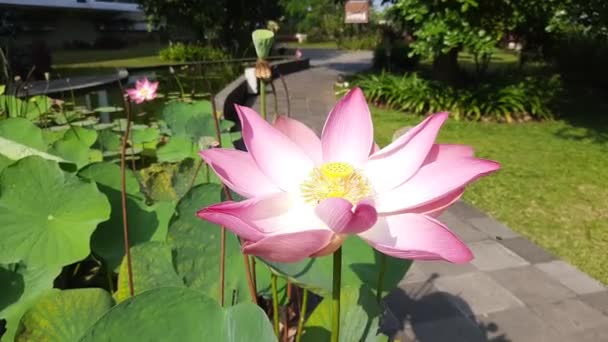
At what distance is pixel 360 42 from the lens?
69.7ft

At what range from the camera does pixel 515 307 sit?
6.42 feet

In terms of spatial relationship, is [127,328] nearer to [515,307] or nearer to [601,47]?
[515,307]

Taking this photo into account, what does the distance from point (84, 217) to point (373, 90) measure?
604 cm

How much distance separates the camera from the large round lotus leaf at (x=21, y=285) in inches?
31.9

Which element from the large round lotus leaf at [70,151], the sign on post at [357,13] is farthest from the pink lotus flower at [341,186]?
the sign on post at [357,13]

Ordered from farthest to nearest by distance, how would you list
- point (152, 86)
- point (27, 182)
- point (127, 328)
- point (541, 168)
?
point (541, 168)
point (152, 86)
point (27, 182)
point (127, 328)

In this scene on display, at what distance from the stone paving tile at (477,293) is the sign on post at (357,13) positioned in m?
15.2

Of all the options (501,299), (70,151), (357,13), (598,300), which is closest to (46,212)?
(70,151)

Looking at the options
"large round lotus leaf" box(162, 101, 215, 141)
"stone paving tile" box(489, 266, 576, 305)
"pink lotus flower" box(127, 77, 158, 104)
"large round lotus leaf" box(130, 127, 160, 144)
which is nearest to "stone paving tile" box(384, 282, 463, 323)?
"stone paving tile" box(489, 266, 576, 305)

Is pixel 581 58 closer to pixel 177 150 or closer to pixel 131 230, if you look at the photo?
pixel 177 150

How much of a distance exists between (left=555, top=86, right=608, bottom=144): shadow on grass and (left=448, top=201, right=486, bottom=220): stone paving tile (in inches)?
93.8

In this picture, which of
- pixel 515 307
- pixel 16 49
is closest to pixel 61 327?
pixel 515 307

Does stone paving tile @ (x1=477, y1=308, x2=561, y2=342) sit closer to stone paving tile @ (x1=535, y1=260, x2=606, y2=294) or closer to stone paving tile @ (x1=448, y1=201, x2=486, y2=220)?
stone paving tile @ (x1=535, y1=260, x2=606, y2=294)

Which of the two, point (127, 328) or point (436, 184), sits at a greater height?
point (436, 184)
